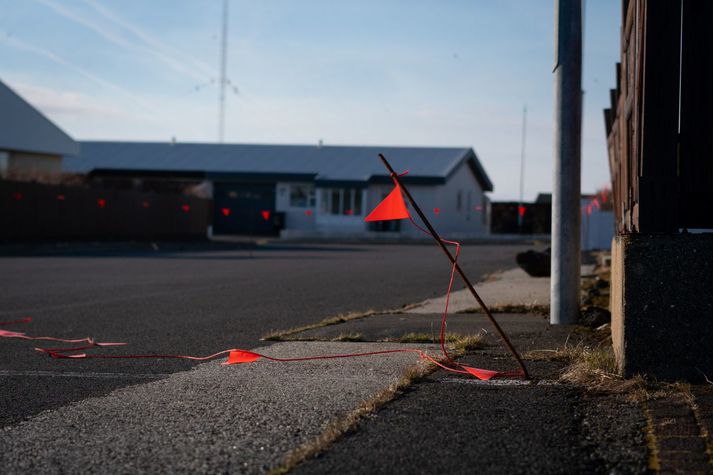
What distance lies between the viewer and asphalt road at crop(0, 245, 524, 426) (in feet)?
22.1

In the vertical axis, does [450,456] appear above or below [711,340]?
below

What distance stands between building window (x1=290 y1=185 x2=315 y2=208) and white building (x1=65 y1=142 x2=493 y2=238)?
6 centimetres

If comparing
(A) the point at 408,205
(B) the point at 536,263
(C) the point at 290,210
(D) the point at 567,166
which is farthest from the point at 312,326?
(C) the point at 290,210

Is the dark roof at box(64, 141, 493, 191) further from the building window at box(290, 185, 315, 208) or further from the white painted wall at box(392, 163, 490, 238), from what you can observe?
the building window at box(290, 185, 315, 208)

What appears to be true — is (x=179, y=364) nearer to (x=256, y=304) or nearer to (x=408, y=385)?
(x=408, y=385)

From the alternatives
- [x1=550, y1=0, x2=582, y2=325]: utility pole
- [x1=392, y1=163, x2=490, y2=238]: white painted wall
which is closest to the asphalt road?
[x1=550, y1=0, x2=582, y2=325]: utility pole

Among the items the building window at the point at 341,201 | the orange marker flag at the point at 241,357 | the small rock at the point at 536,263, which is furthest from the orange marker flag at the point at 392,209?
the building window at the point at 341,201

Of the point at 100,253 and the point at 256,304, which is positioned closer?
the point at 256,304

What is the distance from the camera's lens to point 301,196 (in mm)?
57219

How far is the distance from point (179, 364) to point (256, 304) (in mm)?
5575

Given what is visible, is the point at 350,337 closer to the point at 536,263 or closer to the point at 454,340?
the point at 454,340

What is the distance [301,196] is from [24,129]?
18.3 meters

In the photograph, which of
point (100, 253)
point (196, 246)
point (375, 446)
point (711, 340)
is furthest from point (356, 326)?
point (196, 246)

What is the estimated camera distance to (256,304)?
12.8 m
